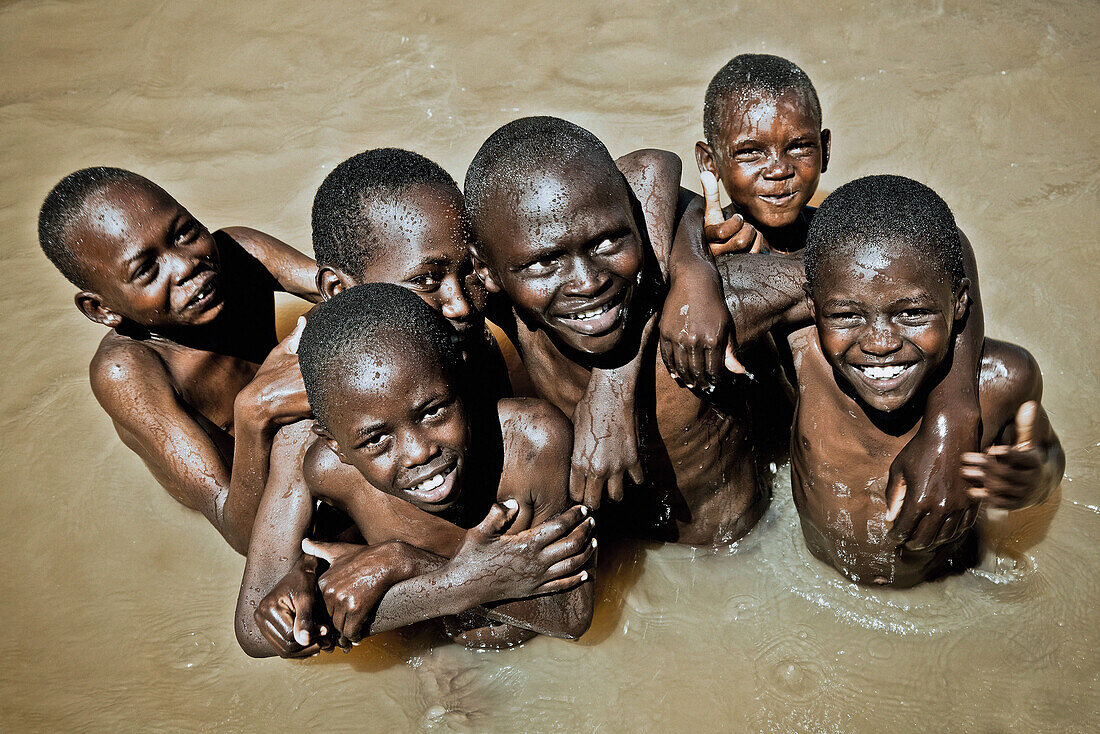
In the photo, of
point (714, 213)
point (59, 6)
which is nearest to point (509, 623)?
point (714, 213)

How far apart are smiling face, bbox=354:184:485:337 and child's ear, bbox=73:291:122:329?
1148 mm

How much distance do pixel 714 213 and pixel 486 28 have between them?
9.96 ft

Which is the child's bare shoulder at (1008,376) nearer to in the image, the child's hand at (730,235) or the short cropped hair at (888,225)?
the short cropped hair at (888,225)

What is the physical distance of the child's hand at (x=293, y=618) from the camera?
2680 millimetres

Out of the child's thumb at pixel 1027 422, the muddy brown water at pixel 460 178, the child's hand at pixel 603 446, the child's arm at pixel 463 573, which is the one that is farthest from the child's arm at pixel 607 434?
the child's thumb at pixel 1027 422

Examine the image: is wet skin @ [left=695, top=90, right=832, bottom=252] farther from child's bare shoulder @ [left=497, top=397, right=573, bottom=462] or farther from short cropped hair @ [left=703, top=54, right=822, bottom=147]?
child's bare shoulder @ [left=497, top=397, right=573, bottom=462]

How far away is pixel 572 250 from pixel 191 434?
5.37 feet

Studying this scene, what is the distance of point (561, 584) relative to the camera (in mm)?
2816

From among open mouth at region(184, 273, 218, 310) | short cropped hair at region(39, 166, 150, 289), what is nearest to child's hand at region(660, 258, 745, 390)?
open mouth at region(184, 273, 218, 310)

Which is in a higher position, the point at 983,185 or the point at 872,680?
the point at 983,185

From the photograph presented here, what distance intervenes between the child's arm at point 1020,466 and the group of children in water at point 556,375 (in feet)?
0.03

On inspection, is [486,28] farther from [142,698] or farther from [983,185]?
[142,698]

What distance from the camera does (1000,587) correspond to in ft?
10.7

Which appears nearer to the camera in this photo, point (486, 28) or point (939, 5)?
point (939, 5)
